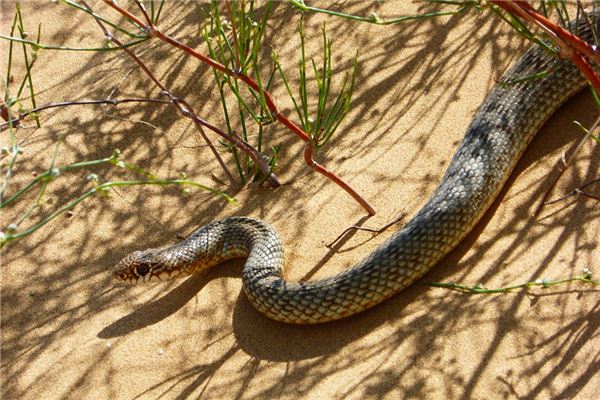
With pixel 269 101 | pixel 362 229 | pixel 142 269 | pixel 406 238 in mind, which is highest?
pixel 269 101

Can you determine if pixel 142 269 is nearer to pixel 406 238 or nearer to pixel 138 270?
pixel 138 270

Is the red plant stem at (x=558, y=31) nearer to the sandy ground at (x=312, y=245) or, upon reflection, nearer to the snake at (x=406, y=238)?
the snake at (x=406, y=238)

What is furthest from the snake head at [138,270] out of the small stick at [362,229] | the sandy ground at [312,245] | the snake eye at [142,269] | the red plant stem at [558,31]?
the red plant stem at [558,31]

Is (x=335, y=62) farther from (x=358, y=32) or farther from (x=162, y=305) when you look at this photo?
(x=162, y=305)

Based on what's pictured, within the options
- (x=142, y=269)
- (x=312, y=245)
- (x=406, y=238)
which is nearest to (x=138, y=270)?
(x=142, y=269)

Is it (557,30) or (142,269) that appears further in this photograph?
(142,269)

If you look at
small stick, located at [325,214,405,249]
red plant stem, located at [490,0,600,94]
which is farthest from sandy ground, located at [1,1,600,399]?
red plant stem, located at [490,0,600,94]

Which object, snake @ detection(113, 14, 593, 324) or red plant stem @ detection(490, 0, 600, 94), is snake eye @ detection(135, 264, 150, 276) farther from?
red plant stem @ detection(490, 0, 600, 94)
